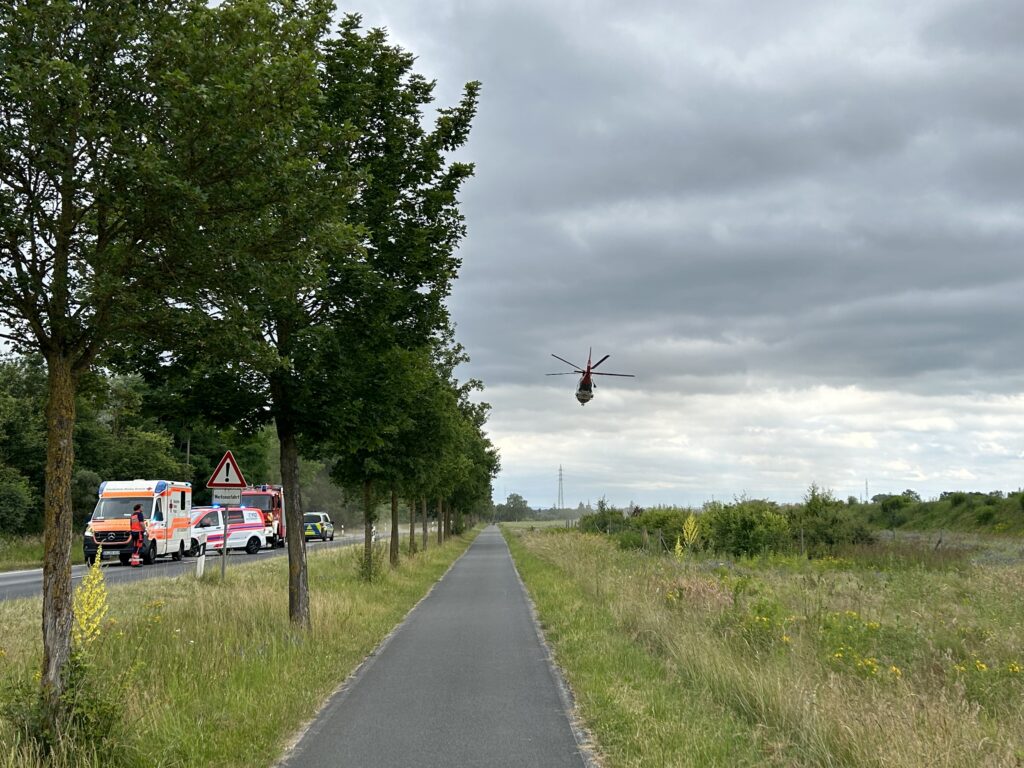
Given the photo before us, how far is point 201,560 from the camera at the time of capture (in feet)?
78.0

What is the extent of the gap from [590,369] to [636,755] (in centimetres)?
2784

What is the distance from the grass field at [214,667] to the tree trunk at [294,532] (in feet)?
0.94

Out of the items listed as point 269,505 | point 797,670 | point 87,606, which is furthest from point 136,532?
point 797,670

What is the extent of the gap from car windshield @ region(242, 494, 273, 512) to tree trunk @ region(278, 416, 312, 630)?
39.6 m

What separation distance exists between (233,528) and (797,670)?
136 ft

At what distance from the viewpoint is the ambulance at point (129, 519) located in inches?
1331

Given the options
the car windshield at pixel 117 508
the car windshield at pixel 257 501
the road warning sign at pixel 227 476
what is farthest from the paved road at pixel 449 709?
the car windshield at pixel 257 501

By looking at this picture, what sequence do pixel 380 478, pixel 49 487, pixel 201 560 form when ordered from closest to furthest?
pixel 49 487 < pixel 201 560 < pixel 380 478

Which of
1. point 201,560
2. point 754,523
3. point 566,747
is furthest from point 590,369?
point 566,747

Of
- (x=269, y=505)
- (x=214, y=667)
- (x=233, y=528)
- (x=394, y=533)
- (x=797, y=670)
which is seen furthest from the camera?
(x=269, y=505)

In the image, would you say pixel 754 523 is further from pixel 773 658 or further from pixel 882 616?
pixel 773 658

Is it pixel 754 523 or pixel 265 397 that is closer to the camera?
pixel 265 397

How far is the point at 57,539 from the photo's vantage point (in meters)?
6.18

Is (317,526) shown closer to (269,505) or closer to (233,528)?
(269,505)
